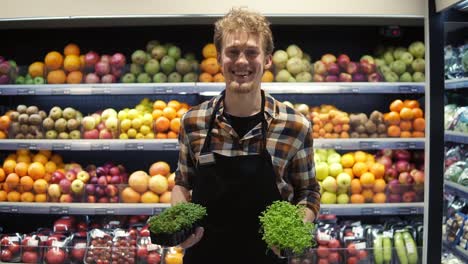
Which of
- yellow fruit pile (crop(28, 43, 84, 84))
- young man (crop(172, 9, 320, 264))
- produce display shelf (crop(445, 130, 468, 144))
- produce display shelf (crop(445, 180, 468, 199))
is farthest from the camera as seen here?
yellow fruit pile (crop(28, 43, 84, 84))

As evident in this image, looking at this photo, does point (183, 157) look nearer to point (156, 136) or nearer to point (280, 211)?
point (280, 211)

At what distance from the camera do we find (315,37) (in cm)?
410

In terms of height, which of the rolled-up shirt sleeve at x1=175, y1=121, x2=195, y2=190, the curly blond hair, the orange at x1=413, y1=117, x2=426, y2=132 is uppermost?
the curly blond hair

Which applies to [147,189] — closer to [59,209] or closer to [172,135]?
[172,135]

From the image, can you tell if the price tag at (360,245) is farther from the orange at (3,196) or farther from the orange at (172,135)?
the orange at (3,196)

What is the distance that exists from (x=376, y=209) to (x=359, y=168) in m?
0.34

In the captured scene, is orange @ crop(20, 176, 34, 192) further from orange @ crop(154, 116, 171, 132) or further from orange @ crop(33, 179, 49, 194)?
orange @ crop(154, 116, 171, 132)

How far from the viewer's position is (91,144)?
3.60 meters

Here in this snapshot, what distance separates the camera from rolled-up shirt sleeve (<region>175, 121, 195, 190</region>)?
74.7 inches

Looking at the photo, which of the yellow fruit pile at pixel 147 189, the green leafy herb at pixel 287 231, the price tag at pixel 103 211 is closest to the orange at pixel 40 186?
the price tag at pixel 103 211

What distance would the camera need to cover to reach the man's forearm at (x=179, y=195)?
1896 mm

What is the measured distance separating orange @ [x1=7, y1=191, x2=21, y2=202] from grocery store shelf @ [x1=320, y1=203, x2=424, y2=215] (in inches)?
94.7

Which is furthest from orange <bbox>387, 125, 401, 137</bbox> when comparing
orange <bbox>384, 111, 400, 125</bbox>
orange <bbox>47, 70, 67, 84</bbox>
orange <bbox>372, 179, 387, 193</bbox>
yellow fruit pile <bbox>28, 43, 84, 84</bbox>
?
orange <bbox>47, 70, 67, 84</bbox>

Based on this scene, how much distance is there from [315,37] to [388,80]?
0.82 metres
